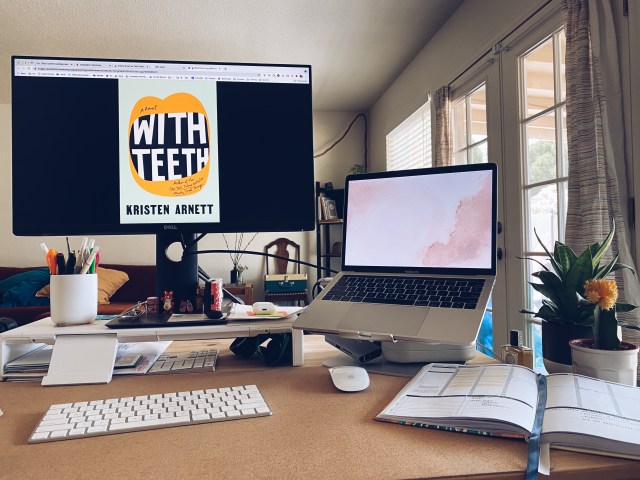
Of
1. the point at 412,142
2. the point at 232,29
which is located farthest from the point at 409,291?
the point at 412,142

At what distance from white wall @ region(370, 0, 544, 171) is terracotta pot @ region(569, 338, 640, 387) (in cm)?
191

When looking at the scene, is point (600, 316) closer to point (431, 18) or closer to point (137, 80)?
point (137, 80)

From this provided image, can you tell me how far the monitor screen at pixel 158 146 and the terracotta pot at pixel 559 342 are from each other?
0.54 meters

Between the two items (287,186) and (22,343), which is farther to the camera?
(287,186)

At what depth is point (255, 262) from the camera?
4848 millimetres

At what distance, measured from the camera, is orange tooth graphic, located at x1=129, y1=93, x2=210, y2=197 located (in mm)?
950

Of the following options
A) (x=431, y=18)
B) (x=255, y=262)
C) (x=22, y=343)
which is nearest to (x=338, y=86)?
(x=431, y=18)

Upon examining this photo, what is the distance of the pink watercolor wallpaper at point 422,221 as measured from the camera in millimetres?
881

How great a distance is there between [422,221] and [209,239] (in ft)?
13.3

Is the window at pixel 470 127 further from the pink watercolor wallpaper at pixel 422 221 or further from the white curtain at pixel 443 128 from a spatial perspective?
the pink watercolor wallpaper at pixel 422 221

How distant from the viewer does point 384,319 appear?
820mm

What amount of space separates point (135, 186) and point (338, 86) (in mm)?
3547

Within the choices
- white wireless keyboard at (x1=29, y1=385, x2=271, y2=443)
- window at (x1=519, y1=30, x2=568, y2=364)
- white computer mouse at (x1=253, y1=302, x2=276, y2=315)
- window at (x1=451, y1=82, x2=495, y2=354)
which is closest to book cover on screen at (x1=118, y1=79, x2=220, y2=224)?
white computer mouse at (x1=253, y1=302, x2=276, y2=315)

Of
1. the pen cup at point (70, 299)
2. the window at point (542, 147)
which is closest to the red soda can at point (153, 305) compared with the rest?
the pen cup at point (70, 299)
